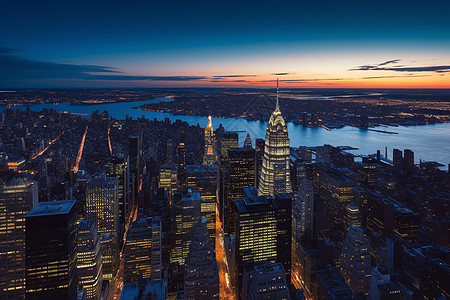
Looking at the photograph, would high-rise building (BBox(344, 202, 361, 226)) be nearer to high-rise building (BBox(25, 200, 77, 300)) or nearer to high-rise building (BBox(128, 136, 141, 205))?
high-rise building (BBox(25, 200, 77, 300))

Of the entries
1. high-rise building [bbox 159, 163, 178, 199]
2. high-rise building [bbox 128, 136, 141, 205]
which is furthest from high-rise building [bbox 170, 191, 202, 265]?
high-rise building [bbox 128, 136, 141, 205]

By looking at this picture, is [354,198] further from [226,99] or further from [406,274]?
[226,99]

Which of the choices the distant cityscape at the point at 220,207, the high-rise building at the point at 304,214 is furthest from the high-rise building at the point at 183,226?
the high-rise building at the point at 304,214

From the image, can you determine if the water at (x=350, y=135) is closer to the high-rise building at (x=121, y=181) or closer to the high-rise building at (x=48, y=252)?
the high-rise building at (x=121, y=181)

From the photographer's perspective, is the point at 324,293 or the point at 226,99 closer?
the point at 324,293

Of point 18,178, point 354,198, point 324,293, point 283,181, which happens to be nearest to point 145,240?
point 18,178

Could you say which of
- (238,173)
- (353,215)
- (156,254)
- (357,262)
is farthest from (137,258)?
(353,215)
